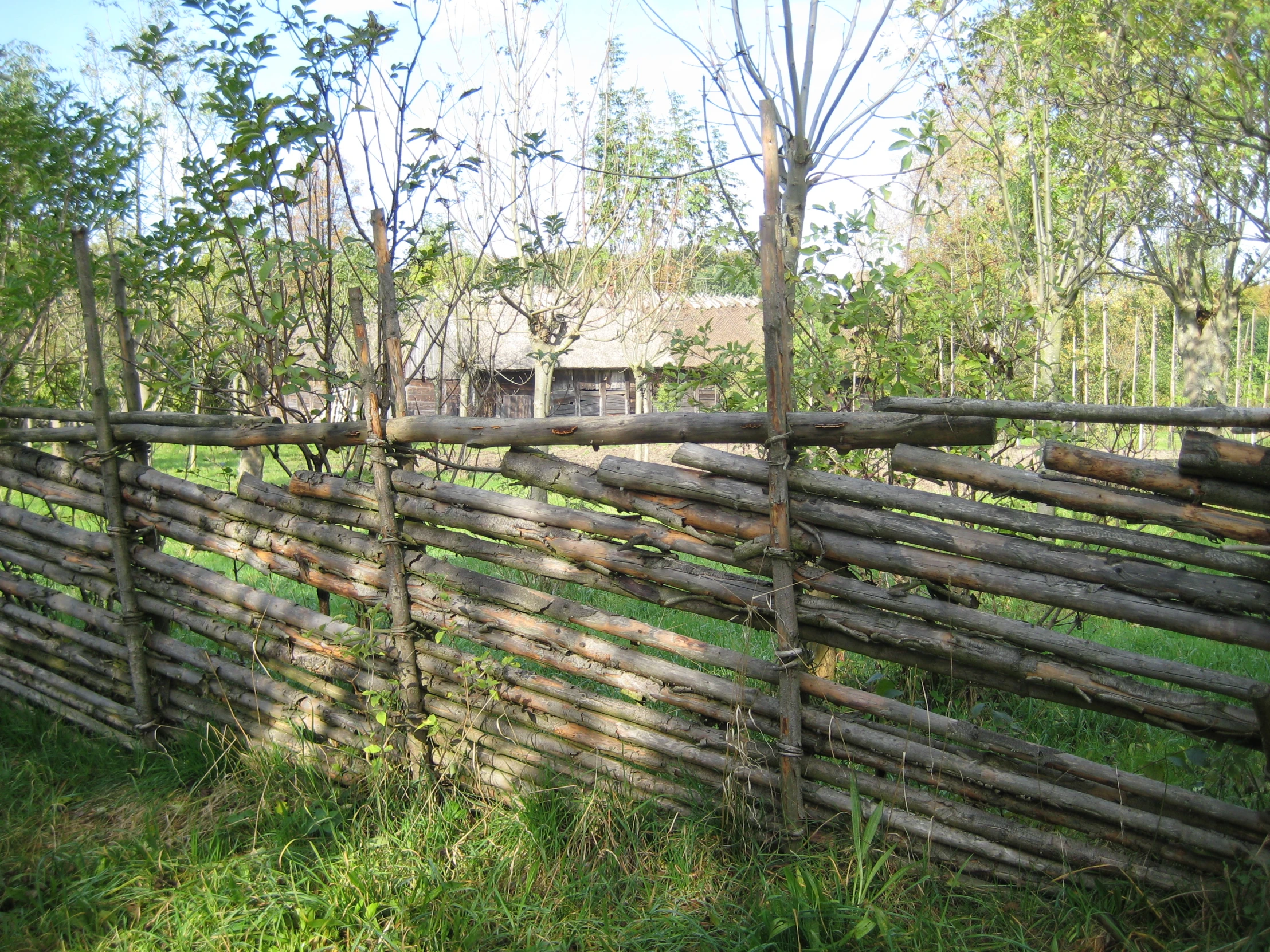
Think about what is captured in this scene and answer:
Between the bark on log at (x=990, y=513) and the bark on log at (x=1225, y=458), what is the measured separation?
59 millimetres

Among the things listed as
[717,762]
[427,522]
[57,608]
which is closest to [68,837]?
[57,608]

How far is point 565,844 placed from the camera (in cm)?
280

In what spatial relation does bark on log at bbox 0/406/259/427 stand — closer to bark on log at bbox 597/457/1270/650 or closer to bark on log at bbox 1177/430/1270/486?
bark on log at bbox 597/457/1270/650

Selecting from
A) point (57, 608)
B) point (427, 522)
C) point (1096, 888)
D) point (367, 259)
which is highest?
point (367, 259)

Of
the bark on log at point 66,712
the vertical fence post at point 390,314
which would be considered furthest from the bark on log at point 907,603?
the bark on log at point 66,712

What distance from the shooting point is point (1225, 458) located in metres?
2.08

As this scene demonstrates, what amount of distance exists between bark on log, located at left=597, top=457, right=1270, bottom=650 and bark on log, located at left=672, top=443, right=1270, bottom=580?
39mm

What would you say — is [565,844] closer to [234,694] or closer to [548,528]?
[548,528]

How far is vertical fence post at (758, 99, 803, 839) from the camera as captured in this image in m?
2.47

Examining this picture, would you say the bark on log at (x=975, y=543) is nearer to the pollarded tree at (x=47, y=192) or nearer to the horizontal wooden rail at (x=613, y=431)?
the horizontal wooden rail at (x=613, y=431)

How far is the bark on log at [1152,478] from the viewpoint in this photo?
2.12 meters

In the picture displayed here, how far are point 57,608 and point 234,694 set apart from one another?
1.16 meters

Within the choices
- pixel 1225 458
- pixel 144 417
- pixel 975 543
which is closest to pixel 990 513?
pixel 975 543

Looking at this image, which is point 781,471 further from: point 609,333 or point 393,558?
point 609,333
